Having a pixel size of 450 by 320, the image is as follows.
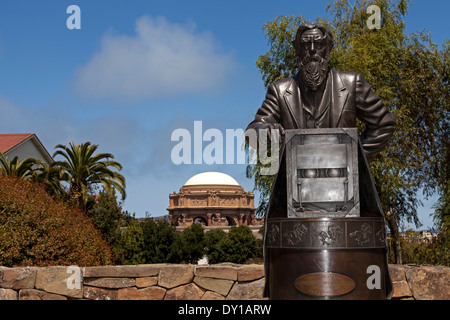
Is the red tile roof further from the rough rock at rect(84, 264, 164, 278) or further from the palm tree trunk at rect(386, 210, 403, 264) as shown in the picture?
the rough rock at rect(84, 264, 164, 278)

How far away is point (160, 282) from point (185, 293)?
0.47 metres

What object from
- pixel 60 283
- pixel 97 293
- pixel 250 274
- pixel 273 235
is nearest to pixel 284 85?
pixel 273 235

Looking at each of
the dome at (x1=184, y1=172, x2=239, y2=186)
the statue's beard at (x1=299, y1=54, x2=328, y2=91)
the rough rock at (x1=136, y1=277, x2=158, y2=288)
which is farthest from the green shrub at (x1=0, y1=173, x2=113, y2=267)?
the dome at (x1=184, y1=172, x2=239, y2=186)

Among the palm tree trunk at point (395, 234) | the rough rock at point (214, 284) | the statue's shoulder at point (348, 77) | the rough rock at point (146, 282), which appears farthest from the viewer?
the palm tree trunk at point (395, 234)

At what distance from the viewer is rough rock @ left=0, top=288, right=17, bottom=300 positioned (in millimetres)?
8930

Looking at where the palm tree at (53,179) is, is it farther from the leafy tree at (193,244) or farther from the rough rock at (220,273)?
the rough rock at (220,273)

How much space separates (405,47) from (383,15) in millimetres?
1605

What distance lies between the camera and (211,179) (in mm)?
68812

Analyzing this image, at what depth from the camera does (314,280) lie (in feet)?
14.3

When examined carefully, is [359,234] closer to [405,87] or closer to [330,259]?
[330,259]

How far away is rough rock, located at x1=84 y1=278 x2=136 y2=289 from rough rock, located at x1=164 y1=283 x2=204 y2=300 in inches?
27.2

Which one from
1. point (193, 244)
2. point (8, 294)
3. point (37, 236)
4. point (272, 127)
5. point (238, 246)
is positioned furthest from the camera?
point (238, 246)

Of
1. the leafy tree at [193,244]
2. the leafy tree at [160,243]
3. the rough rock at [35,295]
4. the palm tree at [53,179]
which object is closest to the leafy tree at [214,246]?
the leafy tree at [193,244]

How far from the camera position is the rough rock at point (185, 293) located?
8.99 metres
